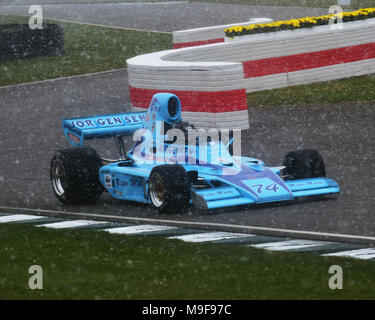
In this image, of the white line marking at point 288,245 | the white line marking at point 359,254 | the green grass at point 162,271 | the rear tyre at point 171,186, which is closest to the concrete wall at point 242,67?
the rear tyre at point 171,186

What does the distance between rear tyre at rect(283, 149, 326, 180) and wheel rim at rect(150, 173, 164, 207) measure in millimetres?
1697

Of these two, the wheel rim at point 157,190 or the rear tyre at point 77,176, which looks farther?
the rear tyre at point 77,176

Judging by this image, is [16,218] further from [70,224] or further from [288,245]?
[288,245]

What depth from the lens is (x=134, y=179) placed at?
42.4ft

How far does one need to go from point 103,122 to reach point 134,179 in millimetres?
1513

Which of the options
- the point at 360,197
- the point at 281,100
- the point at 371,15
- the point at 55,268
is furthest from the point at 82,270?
the point at 371,15

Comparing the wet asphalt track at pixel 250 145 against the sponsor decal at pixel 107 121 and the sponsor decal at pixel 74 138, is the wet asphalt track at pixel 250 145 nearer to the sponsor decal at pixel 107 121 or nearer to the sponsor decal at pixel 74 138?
the sponsor decal at pixel 74 138

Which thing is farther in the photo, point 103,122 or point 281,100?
point 281,100

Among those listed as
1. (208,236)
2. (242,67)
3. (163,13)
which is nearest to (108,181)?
(208,236)

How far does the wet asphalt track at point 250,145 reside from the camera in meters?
11.9

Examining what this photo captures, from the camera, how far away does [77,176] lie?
43.6 feet

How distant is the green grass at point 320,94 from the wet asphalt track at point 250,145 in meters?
0.52

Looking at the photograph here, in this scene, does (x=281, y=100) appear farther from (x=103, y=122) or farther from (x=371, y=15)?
(x=103, y=122)

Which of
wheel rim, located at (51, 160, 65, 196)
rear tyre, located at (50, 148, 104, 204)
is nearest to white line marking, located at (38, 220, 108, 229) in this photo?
rear tyre, located at (50, 148, 104, 204)
